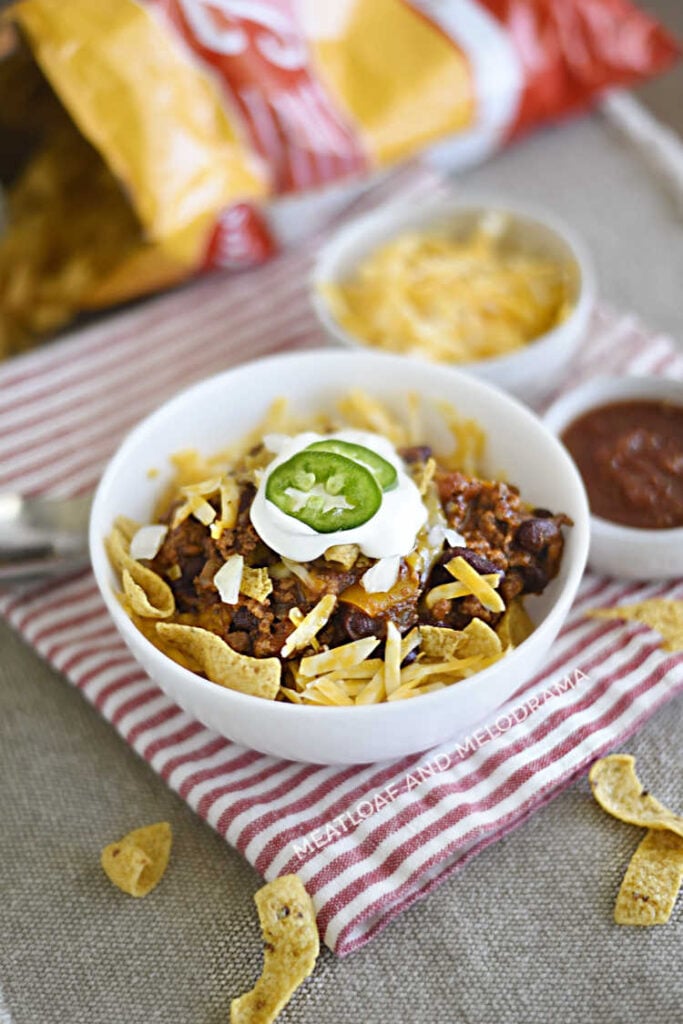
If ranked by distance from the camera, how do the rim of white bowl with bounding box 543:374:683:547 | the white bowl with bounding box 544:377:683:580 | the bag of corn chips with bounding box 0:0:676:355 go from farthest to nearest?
the bag of corn chips with bounding box 0:0:676:355
the rim of white bowl with bounding box 543:374:683:547
the white bowl with bounding box 544:377:683:580

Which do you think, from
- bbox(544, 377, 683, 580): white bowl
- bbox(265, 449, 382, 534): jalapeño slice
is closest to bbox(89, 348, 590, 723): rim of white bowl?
bbox(544, 377, 683, 580): white bowl

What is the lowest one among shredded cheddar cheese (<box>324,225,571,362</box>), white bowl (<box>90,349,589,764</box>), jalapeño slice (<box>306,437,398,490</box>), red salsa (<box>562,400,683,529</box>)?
red salsa (<box>562,400,683,529</box>)

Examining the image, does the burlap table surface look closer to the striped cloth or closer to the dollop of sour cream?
the striped cloth

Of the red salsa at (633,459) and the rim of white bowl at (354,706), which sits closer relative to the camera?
the rim of white bowl at (354,706)

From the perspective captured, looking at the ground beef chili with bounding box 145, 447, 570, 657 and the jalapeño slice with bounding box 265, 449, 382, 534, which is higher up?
the jalapeño slice with bounding box 265, 449, 382, 534

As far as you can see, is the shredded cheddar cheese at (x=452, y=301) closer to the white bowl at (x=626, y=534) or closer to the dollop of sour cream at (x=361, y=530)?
the white bowl at (x=626, y=534)

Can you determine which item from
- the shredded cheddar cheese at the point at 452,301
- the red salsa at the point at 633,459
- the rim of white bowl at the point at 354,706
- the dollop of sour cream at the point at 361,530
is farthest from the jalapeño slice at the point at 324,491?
the shredded cheddar cheese at the point at 452,301
